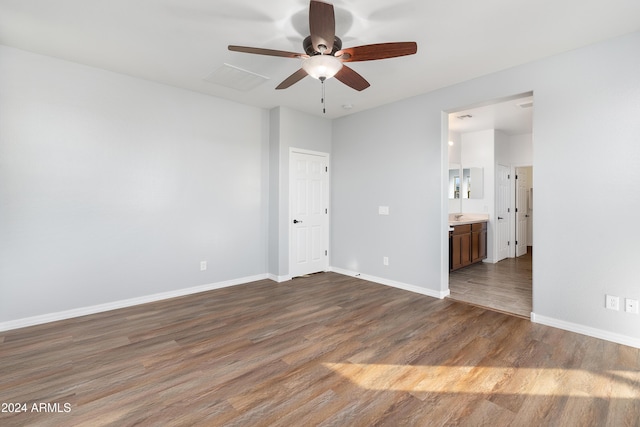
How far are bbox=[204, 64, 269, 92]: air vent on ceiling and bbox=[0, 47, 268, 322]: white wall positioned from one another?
622 mm

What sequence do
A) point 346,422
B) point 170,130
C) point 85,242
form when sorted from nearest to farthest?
point 346,422 → point 85,242 → point 170,130

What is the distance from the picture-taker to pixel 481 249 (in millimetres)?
6078

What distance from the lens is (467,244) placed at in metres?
5.59

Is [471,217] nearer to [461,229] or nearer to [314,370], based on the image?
[461,229]

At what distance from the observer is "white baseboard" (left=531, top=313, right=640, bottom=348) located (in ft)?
8.79

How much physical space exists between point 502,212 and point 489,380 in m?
5.22

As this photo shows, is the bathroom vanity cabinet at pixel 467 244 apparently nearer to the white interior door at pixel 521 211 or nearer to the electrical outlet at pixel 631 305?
the white interior door at pixel 521 211

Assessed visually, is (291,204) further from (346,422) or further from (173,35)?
(346,422)

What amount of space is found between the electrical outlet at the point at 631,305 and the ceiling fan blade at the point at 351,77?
3.02 metres

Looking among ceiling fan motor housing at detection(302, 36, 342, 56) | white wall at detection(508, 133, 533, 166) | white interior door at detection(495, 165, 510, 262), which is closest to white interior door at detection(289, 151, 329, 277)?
ceiling fan motor housing at detection(302, 36, 342, 56)

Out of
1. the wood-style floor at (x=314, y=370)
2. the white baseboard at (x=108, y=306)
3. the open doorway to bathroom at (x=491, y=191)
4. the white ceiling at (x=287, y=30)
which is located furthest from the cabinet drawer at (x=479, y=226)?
the white baseboard at (x=108, y=306)

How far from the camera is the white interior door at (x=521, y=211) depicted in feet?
22.7

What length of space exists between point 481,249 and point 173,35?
240 inches

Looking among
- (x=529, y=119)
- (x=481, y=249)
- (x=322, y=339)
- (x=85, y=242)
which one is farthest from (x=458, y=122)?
(x=85, y=242)
